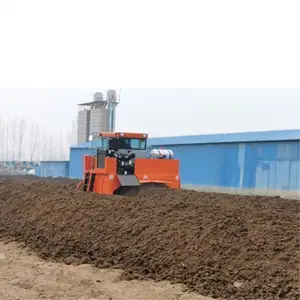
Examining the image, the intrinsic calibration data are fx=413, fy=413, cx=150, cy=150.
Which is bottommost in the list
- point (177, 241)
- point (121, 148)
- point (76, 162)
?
point (76, 162)

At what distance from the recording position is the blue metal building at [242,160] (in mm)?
18469

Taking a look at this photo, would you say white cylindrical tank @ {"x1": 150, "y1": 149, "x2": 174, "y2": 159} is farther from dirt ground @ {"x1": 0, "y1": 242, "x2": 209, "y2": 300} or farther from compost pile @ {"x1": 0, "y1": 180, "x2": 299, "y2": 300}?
dirt ground @ {"x1": 0, "y1": 242, "x2": 209, "y2": 300}

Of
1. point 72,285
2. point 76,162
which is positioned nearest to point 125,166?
point 72,285

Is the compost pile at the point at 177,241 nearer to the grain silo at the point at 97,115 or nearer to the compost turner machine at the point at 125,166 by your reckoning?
the compost turner machine at the point at 125,166

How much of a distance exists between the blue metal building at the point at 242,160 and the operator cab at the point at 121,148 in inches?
188

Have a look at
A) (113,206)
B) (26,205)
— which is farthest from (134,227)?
(26,205)

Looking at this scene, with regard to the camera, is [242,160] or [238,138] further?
[238,138]

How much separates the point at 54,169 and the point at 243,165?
23.0 metres

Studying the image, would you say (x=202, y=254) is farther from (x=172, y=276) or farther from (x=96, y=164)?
(x=96, y=164)

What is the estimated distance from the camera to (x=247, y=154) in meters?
20.4

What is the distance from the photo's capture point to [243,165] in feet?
67.5

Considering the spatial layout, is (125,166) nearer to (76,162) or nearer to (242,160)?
(242,160)

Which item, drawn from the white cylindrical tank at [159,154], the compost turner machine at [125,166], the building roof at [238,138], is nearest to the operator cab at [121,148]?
the compost turner machine at [125,166]

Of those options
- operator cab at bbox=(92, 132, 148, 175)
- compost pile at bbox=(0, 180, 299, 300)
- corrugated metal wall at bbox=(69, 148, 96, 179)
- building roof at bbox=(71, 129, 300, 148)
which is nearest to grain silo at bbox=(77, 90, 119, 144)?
corrugated metal wall at bbox=(69, 148, 96, 179)
